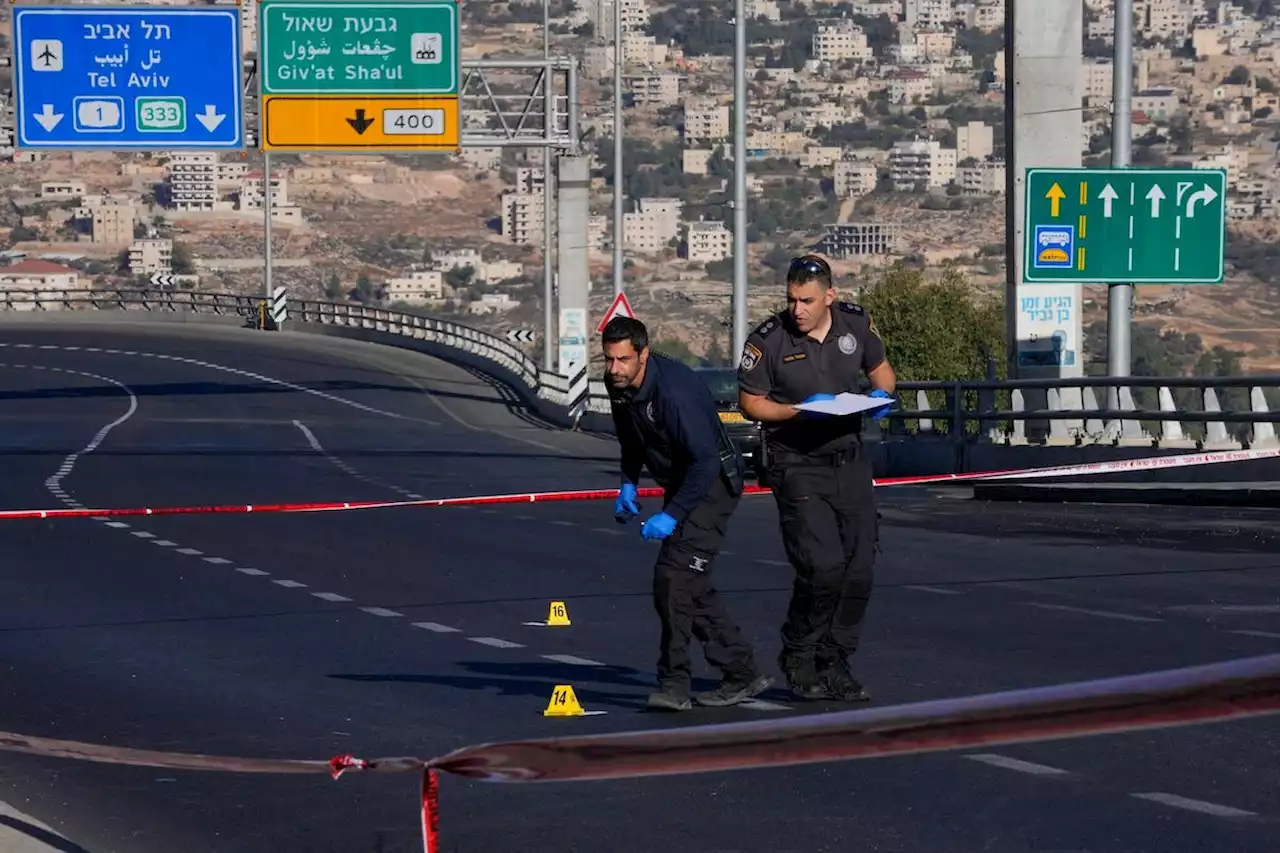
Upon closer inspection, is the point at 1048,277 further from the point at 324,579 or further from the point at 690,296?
the point at 690,296

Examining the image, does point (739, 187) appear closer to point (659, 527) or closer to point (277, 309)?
point (659, 527)

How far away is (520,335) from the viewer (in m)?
71.2

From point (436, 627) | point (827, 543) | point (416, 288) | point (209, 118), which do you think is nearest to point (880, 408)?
point (827, 543)

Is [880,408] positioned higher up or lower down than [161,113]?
lower down

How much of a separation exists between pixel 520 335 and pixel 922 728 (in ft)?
220

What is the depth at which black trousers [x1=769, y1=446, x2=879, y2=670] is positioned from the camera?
10.5 metres

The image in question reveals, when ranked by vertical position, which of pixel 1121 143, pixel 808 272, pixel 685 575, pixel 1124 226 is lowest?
pixel 685 575

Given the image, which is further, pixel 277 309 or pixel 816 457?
pixel 277 309

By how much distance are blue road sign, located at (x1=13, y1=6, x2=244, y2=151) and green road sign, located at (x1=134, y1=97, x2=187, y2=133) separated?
0.06 feet

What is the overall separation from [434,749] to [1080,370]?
2087cm

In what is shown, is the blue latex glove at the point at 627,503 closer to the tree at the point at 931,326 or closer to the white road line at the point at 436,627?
the white road line at the point at 436,627

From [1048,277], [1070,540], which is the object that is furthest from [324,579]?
[1048,277]

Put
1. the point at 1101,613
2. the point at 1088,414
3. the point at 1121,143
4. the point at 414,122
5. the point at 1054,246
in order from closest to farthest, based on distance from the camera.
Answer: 1. the point at 1101,613
2. the point at 1088,414
3. the point at 1054,246
4. the point at 1121,143
5. the point at 414,122

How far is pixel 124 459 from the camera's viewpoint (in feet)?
120
